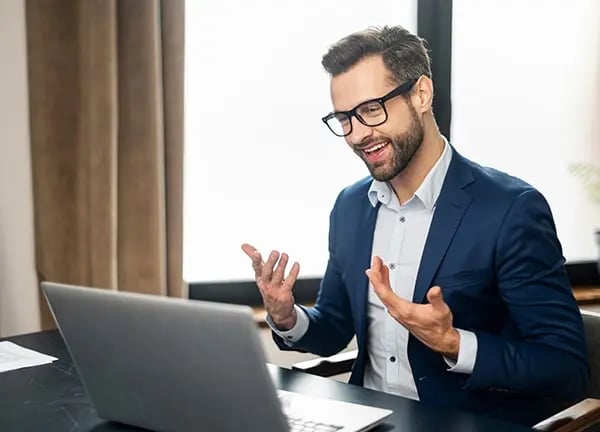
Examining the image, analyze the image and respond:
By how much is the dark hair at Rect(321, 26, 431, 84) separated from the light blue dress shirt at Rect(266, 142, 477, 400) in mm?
196

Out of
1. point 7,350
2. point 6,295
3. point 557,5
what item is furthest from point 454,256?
point 557,5

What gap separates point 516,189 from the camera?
1.57 meters

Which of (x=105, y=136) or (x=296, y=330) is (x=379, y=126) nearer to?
(x=296, y=330)

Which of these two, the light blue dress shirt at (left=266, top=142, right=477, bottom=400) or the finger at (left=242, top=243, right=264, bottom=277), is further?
the light blue dress shirt at (left=266, top=142, right=477, bottom=400)

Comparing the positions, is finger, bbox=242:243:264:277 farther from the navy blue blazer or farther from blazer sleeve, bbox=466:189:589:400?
blazer sleeve, bbox=466:189:589:400

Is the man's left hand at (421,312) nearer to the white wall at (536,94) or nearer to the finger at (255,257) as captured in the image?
the finger at (255,257)

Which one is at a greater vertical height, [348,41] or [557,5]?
[557,5]

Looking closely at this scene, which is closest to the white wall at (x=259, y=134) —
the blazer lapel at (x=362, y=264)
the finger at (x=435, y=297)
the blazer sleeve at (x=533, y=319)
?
the blazer lapel at (x=362, y=264)

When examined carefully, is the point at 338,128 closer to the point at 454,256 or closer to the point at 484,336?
the point at 454,256

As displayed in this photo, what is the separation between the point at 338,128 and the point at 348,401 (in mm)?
631

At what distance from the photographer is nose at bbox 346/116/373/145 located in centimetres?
158

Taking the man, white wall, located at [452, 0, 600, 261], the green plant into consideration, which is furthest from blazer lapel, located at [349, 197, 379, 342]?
the green plant

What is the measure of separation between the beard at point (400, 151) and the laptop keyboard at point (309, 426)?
2.15 ft

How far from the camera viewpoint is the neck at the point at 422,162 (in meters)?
1.66
